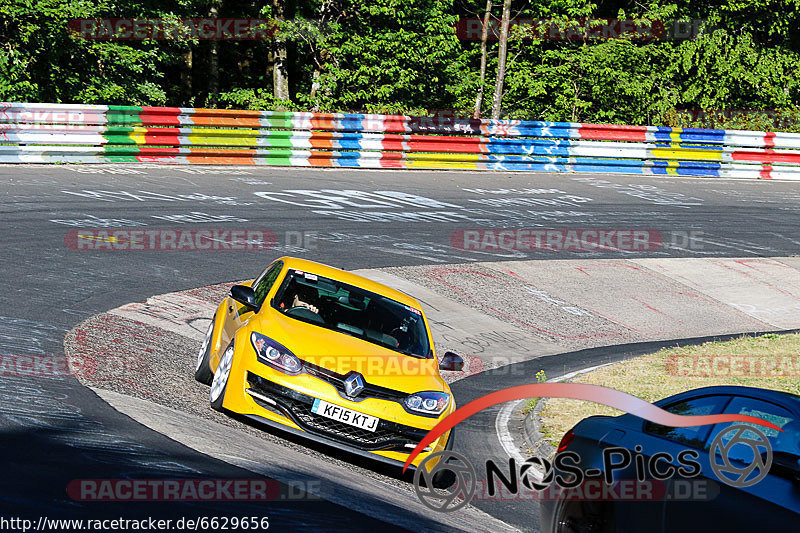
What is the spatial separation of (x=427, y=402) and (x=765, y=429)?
11.1ft

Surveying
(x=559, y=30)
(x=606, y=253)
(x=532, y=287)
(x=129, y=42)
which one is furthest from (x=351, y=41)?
(x=532, y=287)

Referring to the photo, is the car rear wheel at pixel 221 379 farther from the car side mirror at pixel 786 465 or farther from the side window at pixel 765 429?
the car side mirror at pixel 786 465

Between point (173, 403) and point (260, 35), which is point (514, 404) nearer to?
point (173, 403)

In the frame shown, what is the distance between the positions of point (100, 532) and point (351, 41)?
85.9ft

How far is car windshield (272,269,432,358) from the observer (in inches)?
355

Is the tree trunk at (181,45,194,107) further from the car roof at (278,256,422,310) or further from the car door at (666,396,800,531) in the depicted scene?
the car door at (666,396,800,531)

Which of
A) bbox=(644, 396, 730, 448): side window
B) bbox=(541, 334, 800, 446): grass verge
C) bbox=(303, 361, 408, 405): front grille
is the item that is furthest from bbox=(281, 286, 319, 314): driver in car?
bbox=(644, 396, 730, 448): side window

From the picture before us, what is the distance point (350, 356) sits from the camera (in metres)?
8.30

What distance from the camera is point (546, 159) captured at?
2855 centimetres

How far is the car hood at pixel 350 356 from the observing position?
26.7 ft

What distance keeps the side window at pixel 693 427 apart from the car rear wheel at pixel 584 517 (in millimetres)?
554

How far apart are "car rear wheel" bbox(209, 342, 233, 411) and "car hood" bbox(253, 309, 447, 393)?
0.36 meters

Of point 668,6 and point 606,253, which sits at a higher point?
point 668,6

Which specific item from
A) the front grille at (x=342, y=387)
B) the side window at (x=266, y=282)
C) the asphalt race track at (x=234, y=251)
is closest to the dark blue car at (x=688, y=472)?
the asphalt race track at (x=234, y=251)
